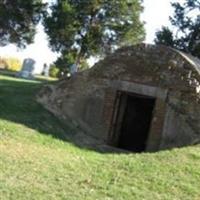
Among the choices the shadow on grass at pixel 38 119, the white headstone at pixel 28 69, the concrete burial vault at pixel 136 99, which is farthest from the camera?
the white headstone at pixel 28 69

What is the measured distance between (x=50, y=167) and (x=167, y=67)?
7.15 m

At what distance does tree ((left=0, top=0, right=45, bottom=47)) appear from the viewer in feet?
152

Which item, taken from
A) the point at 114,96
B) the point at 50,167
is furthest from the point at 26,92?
the point at 50,167

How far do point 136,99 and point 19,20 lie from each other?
1138 inches

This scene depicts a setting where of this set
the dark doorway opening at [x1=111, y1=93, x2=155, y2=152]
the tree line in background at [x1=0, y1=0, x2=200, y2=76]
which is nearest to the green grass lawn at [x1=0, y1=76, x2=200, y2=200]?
the dark doorway opening at [x1=111, y1=93, x2=155, y2=152]

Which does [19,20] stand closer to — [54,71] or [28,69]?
[54,71]

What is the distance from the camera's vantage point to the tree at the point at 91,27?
4262 cm

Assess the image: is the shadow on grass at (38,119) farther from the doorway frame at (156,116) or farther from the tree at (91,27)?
the tree at (91,27)

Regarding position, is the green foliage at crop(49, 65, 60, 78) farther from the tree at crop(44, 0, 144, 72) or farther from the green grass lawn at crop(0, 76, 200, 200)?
the green grass lawn at crop(0, 76, 200, 200)

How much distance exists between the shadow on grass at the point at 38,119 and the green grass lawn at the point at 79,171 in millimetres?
147

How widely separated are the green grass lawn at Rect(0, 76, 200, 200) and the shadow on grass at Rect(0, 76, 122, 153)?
0.15 metres

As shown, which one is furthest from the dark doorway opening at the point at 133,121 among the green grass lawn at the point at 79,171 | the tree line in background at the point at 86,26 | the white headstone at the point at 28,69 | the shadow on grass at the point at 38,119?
the tree line in background at the point at 86,26

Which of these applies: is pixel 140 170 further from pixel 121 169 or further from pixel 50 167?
pixel 50 167

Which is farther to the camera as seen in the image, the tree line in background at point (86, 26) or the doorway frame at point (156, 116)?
the tree line in background at point (86, 26)
